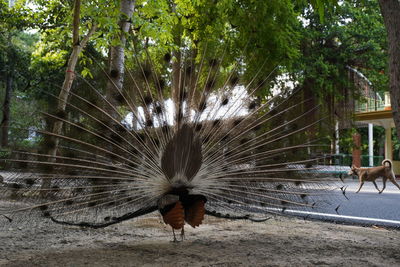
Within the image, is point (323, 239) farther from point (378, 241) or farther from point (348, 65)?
point (348, 65)

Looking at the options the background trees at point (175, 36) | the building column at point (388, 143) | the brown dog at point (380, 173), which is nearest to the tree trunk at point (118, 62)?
the background trees at point (175, 36)

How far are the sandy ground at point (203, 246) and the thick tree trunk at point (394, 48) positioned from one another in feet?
4.60

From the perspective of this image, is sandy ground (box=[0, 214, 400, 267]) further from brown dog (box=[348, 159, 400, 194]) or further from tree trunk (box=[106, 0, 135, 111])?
brown dog (box=[348, 159, 400, 194])

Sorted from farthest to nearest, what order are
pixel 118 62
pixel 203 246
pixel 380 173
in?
pixel 380 173 → pixel 118 62 → pixel 203 246

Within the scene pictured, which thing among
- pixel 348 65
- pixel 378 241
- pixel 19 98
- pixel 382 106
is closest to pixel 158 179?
pixel 19 98

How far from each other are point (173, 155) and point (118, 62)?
6.98 feet

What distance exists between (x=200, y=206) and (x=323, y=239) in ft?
5.82

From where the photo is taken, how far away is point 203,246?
185 inches

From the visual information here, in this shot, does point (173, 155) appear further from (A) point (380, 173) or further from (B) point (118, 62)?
(A) point (380, 173)

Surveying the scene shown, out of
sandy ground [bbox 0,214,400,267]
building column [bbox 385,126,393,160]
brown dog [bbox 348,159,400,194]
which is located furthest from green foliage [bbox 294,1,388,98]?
sandy ground [bbox 0,214,400,267]

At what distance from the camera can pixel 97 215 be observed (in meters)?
4.36

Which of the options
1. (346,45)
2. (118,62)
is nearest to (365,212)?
(118,62)

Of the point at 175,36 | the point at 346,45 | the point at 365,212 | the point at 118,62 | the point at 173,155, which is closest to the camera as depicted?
the point at 173,155

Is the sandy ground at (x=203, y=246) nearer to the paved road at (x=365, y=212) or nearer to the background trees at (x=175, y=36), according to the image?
the paved road at (x=365, y=212)
